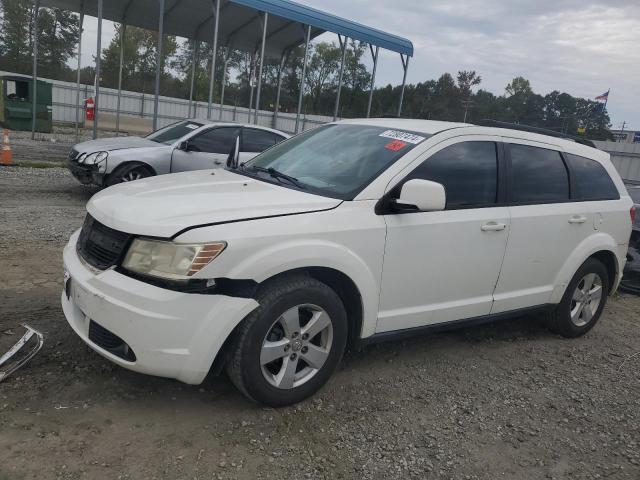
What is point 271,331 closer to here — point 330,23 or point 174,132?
point 174,132

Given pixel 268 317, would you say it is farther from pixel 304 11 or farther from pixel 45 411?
pixel 304 11

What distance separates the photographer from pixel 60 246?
585 centimetres

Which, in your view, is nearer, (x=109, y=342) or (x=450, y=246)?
(x=109, y=342)

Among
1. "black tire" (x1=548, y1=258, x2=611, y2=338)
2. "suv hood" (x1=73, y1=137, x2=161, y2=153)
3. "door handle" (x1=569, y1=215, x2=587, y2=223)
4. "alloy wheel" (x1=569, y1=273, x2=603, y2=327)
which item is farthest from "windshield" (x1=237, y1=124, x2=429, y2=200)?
"suv hood" (x1=73, y1=137, x2=161, y2=153)

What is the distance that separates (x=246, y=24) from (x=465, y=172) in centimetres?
1616

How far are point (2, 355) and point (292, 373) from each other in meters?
1.87

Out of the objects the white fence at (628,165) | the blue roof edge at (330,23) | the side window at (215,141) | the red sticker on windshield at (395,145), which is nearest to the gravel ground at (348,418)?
the red sticker on windshield at (395,145)

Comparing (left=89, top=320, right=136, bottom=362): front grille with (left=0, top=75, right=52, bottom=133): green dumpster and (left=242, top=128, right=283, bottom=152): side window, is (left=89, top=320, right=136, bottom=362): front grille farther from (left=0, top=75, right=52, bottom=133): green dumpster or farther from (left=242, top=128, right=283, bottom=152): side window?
(left=0, top=75, right=52, bottom=133): green dumpster

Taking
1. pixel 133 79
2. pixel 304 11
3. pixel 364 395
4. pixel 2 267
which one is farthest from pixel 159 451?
pixel 133 79

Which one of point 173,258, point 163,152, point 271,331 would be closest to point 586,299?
point 271,331

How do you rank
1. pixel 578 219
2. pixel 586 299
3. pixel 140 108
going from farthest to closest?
pixel 140 108
pixel 586 299
pixel 578 219

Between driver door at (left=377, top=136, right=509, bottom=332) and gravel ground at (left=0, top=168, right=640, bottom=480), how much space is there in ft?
1.63

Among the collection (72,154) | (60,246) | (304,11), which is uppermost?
(304,11)

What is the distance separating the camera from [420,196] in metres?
3.25
